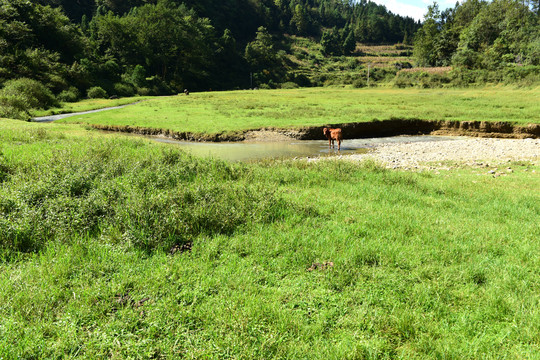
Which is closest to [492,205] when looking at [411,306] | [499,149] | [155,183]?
[411,306]

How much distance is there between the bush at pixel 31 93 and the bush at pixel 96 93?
1618 cm

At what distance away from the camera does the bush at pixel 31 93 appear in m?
40.0

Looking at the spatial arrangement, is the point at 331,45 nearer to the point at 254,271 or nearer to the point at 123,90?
the point at 123,90

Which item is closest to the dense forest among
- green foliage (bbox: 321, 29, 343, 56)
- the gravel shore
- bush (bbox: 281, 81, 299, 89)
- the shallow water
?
bush (bbox: 281, 81, 299, 89)

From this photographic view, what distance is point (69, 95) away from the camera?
57750 millimetres

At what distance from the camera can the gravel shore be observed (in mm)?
17562

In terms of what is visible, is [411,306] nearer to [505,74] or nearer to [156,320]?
[156,320]

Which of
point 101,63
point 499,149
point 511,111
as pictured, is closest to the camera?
point 499,149

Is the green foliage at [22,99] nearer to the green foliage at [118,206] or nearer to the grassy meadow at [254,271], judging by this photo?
the green foliage at [118,206]

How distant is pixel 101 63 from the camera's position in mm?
81000

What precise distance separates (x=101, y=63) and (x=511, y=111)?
93.9 m

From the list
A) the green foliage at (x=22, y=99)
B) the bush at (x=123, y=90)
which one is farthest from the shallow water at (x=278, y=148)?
the bush at (x=123, y=90)

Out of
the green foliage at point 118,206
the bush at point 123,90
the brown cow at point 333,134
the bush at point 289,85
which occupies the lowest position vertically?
the green foliage at point 118,206

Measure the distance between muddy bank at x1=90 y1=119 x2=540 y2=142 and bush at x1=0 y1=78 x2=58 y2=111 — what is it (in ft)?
60.9
